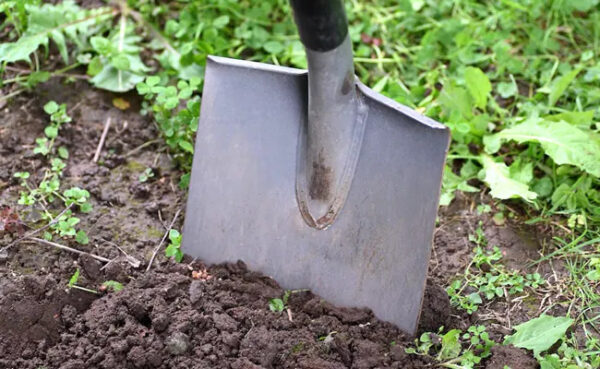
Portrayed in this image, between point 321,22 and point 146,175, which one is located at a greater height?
point 321,22

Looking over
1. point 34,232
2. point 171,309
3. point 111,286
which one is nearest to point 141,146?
point 34,232

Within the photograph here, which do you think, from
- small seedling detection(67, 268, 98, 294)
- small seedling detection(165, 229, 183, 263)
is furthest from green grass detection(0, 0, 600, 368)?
small seedling detection(67, 268, 98, 294)

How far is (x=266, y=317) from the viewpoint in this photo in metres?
1.95

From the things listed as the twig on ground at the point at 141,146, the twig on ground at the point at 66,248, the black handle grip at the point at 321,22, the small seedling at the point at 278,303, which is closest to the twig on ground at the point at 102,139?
the twig on ground at the point at 141,146

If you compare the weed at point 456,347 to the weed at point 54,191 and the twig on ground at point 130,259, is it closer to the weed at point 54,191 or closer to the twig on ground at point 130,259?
the twig on ground at point 130,259

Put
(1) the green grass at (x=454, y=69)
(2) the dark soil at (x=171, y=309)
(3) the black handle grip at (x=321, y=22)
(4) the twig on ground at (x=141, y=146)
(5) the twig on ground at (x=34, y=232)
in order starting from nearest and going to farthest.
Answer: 1. (3) the black handle grip at (x=321, y=22)
2. (2) the dark soil at (x=171, y=309)
3. (5) the twig on ground at (x=34, y=232)
4. (1) the green grass at (x=454, y=69)
5. (4) the twig on ground at (x=141, y=146)

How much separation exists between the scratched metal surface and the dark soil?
0.06 metres

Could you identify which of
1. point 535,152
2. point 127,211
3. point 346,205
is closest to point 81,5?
point 127,211

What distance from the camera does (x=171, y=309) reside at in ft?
6.38

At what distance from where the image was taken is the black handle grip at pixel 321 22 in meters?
1.75

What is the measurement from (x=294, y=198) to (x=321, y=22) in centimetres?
50

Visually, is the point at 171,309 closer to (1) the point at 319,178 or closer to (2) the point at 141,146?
(1) the point at 319,178

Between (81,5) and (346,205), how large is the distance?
5.30ft

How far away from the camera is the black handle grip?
1.75 meters
